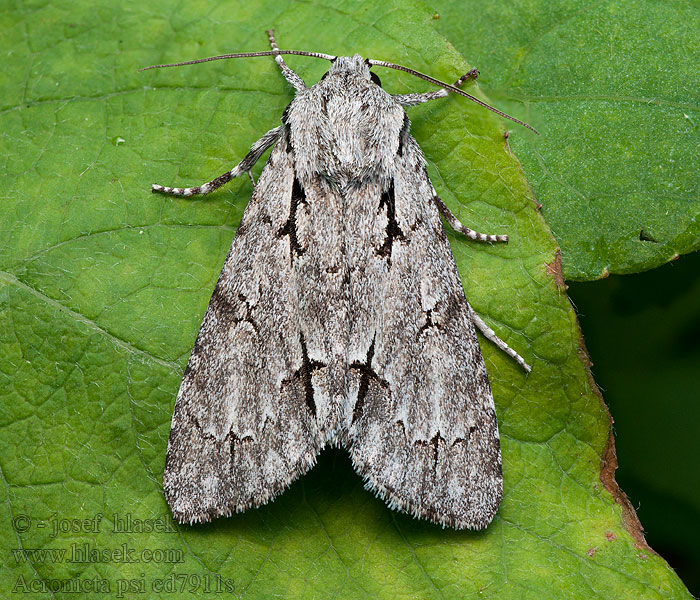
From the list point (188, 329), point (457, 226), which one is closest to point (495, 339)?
point (457, 226)

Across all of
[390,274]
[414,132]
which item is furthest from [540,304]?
[414,132]

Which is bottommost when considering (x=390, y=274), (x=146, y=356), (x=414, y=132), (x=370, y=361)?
(x=146, y=356)

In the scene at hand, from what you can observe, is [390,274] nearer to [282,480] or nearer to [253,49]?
[282,480]

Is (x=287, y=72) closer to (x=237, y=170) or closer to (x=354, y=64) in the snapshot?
(x=354, y=64)

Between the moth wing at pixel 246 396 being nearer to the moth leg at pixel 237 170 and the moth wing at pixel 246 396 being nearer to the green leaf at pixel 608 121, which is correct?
the moth leg at pixel 237 170

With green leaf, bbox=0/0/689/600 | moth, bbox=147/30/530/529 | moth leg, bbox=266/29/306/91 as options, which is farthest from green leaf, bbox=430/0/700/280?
moth leg, bbox=266/29/306/91
